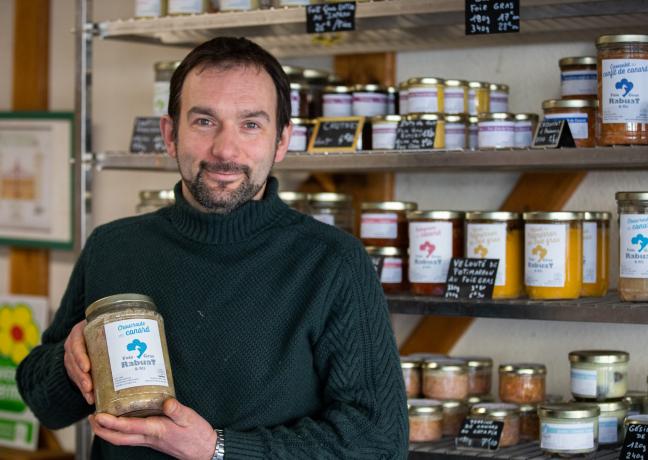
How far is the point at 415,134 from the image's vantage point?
7.80ft

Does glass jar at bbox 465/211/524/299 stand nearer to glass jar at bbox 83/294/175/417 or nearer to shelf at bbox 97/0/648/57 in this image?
shelf at bbox 97/0/648/57

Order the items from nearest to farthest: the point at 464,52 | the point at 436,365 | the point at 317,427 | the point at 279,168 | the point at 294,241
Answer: the point at 317,427 < the point at 294,241 < the point at 436,365 < the point at 279,168 < the point at 464,52

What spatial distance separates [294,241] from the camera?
1.76m

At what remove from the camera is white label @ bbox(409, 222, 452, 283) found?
7.77 ft

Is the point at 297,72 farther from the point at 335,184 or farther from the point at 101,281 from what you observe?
the point at 101,281

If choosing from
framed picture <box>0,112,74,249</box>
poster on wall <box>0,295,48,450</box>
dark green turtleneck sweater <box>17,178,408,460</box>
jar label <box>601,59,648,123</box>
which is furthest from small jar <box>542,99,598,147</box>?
poster on wall <box>0,295,48,450</box>

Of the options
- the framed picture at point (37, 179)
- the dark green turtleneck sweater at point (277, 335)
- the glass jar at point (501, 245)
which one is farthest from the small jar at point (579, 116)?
the framed picture at point (37, 179)

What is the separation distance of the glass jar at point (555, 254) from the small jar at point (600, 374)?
0.44 ft

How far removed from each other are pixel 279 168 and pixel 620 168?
0.77 meters

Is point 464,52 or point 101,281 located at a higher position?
point 464,52

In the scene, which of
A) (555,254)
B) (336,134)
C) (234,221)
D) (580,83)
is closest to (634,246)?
(555,254)

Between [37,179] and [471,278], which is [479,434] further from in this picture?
[37,179]

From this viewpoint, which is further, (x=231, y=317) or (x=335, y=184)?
(x=335, y=184)

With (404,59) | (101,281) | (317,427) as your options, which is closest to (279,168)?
(404,59)
